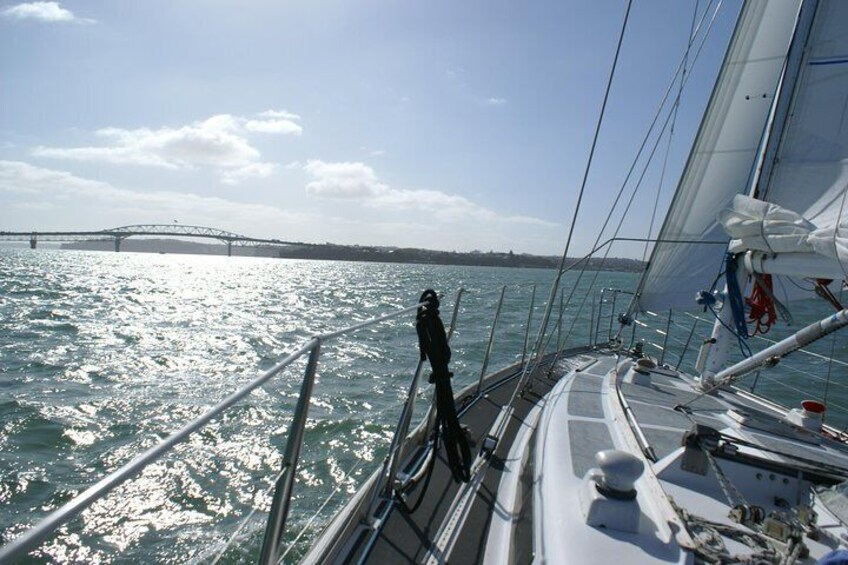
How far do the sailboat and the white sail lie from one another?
0.01 m

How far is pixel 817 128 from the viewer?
12.6 ft

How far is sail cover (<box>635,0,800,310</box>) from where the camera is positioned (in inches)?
185

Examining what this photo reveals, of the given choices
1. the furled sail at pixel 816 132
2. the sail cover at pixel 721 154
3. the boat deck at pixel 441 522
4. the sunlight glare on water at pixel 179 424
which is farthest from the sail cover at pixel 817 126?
the sunlight glare on water at pixel 179 424

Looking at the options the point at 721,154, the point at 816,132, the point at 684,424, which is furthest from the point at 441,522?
the point at 721,154

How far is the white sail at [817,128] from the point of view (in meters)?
3.68

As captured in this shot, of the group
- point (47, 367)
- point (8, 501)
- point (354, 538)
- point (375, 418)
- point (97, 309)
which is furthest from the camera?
point (97, 309)

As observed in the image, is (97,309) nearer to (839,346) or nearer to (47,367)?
(47,367)

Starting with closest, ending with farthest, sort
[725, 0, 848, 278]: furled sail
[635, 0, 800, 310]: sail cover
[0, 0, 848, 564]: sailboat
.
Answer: [0, 0, 848, 564]: sailboat < [725, 0, 848, 278]: furled sail < [635, 0, 800, 310]: sail cover

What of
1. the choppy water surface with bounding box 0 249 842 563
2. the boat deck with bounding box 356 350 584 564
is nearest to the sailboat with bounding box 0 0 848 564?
the boat deck with bounding box 356 350 584 564

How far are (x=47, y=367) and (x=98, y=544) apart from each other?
260 inches

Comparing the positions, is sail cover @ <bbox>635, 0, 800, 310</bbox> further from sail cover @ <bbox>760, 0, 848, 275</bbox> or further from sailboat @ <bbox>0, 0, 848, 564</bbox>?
sail cover @ <bbox>760, 0, 848, 275</bbox>

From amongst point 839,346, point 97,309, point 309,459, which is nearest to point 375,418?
point 309,459

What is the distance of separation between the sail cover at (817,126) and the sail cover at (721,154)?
705mm

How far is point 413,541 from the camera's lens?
208 centimetres
